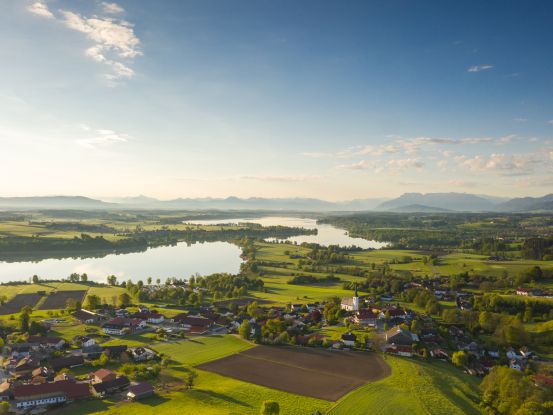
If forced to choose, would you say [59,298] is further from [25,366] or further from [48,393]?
[48,393]

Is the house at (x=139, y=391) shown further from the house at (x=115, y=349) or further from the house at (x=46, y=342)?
the house at (x=46, y=342)

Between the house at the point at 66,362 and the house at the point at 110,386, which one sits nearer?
the house at the point at 110,386

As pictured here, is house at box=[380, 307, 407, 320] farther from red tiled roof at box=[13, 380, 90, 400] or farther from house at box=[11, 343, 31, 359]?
house at box=[11, 343, 31, 359]

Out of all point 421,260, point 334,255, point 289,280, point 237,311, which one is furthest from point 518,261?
point 237,311

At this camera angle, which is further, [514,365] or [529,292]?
[529,292]

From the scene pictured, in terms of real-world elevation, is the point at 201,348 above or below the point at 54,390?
below

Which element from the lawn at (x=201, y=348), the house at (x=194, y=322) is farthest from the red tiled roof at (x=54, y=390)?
the house at (x=194, y=322)

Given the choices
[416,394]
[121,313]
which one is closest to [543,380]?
[416,394]
